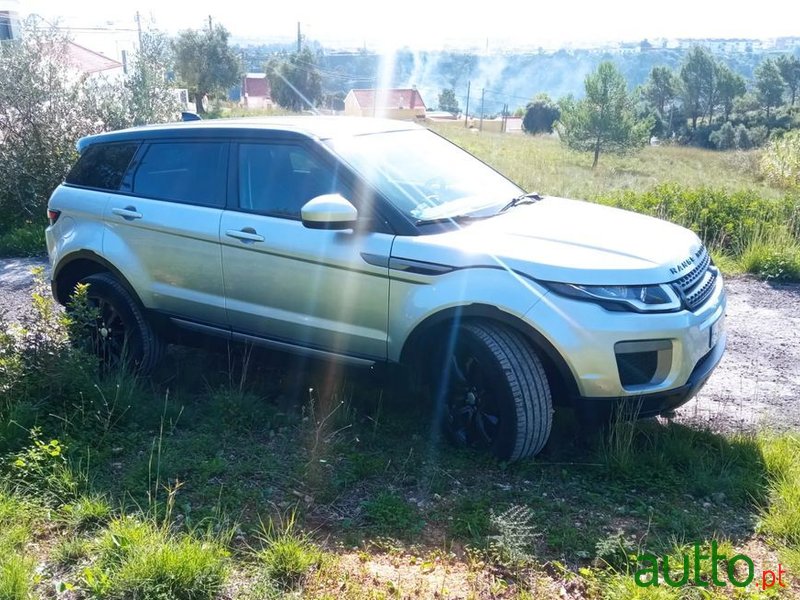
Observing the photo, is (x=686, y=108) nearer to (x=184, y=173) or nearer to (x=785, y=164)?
(x=785, y=164)

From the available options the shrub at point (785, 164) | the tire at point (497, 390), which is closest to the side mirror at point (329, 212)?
the tire at point (497, 390)

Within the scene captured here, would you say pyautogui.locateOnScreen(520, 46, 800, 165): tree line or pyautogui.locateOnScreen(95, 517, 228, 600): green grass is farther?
pyautogui.locateOnScreen(520, 46, 800, 165): tree line

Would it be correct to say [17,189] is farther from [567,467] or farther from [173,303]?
[567,467]

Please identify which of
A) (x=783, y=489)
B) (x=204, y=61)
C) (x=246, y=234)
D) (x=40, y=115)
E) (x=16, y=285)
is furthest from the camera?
(x=204, y=61)

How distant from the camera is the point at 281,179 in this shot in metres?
4.29

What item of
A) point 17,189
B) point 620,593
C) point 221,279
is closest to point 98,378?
point 221,279

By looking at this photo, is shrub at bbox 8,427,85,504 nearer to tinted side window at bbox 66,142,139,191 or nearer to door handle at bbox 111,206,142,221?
door handle at bbox 111,206,142,221

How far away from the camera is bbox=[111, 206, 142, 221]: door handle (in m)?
4.71

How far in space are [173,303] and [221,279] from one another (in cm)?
49

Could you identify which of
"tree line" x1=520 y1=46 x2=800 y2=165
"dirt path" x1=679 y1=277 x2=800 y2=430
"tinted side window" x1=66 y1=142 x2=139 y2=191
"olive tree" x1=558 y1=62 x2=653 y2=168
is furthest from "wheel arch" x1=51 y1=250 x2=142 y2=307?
"tree line" x1=520 y1=46 x2=800 y2=165

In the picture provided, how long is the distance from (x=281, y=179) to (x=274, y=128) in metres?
0.34

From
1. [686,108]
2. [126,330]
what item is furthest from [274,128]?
[686,108]

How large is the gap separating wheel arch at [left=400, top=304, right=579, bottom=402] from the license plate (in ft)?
2.60

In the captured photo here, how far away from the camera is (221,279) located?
4406 mm
